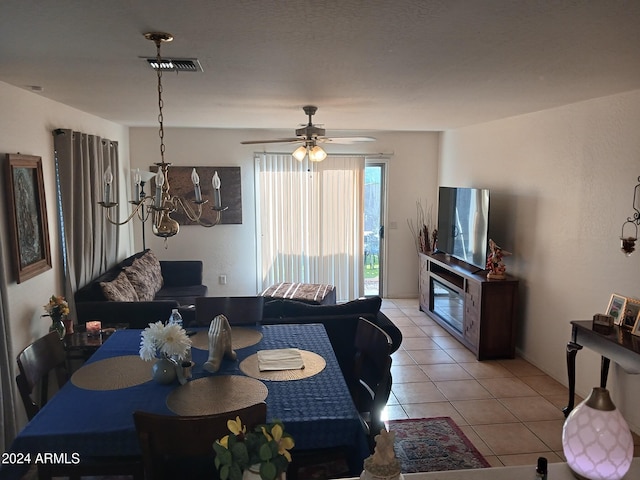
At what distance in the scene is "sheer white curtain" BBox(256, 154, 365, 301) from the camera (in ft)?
22.1

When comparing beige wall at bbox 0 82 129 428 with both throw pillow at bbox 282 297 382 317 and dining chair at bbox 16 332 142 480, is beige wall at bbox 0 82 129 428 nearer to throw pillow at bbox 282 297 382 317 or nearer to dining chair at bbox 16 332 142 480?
dining chair at bbox 16 332 142 480

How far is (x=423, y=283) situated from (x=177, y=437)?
5086 mm

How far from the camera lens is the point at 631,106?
3436 mm

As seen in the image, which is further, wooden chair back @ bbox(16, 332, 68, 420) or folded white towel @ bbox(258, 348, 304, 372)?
folded white towel @ bbox(258, 348, 304, 372)

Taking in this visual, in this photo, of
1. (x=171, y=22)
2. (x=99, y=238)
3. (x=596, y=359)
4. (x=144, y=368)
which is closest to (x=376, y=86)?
(x=171, y=22)

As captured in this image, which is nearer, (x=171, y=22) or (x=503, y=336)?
(x=171, y=22)

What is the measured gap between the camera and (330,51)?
229 centimetres

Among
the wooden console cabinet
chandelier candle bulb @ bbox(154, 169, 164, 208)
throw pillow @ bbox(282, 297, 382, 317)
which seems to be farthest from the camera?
the wooden console cabinet

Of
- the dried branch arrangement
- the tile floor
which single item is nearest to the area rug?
the tile floor

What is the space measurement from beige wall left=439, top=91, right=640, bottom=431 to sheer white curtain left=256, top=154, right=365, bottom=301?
2.01 meters

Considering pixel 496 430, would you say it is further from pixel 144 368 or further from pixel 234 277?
pixel 234 277

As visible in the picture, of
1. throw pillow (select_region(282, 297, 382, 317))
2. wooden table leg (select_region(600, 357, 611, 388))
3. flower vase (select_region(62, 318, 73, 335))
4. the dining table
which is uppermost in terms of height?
throw pillow (select_region(282, 297, 382, 317))

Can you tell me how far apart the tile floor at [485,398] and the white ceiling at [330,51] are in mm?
2419

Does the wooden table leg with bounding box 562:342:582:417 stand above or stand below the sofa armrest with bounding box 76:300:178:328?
below
